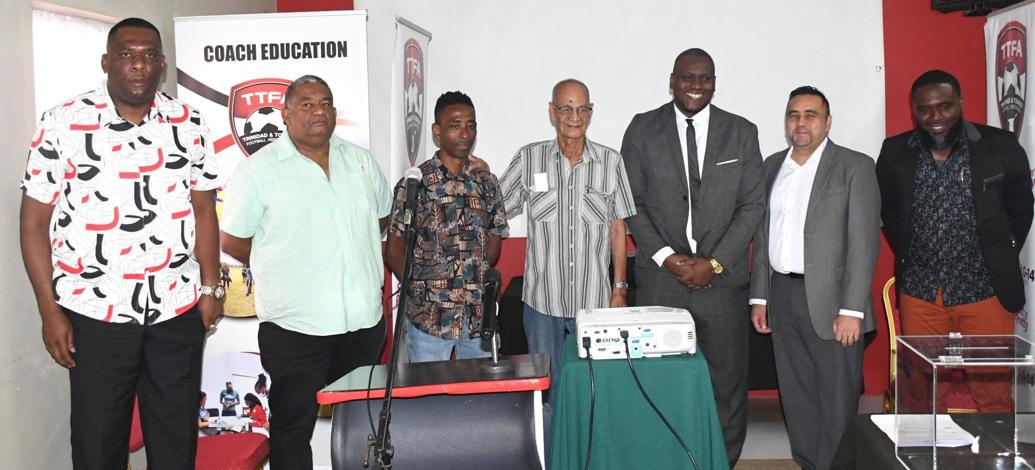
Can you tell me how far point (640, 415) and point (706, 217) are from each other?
1.20m

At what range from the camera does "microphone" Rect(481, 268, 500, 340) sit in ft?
7.47

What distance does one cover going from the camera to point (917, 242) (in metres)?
3.62

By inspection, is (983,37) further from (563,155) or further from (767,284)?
(563,155)

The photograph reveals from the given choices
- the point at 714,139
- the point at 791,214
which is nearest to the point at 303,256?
the point at 714,139

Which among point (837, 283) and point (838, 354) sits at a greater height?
point (837, 283)

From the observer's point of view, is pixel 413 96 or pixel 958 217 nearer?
pixel 958 217

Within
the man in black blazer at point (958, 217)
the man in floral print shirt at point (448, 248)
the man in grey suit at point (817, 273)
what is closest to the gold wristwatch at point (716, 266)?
the man in grey suit at point (817, 273)

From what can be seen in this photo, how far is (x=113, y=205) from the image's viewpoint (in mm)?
2719

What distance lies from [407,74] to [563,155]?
1.04m

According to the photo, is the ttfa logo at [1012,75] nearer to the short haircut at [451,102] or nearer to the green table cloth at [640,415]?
the green table cloth at [640,415]

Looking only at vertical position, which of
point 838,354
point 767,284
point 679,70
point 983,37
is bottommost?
point 838,354

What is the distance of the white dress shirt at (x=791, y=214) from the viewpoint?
12.0 feet

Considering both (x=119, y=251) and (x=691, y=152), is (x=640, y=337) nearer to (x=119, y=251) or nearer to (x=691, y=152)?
(x=691, y=152)

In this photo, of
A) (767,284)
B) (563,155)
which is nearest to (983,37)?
(767,284)
